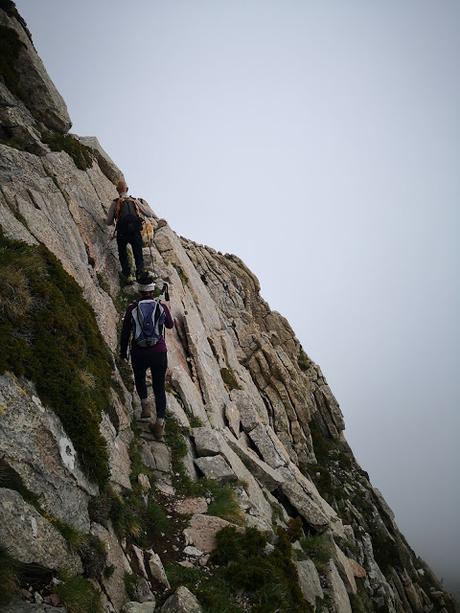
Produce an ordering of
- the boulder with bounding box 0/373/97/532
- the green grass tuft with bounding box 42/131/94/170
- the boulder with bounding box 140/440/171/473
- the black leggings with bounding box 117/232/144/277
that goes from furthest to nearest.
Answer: the green grass tuft with bounding box 42/131/94/170 → the black leggings with bounding box 117/232/144/277 → the boulder with bounding box 140/440/171/473 → the boulder with bounding box 0/373/97/532

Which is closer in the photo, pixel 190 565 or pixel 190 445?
pixel 190 565

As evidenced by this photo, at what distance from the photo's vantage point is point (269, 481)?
1524cm

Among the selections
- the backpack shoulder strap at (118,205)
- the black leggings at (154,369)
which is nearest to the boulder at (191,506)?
the black leggings at (154,369)

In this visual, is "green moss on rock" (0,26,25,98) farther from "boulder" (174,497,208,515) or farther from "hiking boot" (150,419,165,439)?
"boulder" (174,497,208,515)

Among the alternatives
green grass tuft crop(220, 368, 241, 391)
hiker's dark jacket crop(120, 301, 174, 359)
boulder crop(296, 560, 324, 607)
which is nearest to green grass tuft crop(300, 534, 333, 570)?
boulder crop(296, 560, 324, 607)

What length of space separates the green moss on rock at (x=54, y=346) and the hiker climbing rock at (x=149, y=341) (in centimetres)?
110

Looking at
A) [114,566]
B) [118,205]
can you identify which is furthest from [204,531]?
[118,205]

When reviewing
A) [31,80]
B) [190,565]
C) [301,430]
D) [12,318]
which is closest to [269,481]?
[190,565]

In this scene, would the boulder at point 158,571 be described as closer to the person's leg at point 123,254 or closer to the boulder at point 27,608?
the boulder at point 27,608

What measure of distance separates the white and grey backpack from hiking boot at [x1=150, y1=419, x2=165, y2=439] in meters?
2.45

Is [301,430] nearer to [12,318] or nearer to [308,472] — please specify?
[308,472]

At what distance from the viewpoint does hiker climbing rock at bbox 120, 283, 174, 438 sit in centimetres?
1107

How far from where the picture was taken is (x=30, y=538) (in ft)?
18.4

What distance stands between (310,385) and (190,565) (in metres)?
31.2
